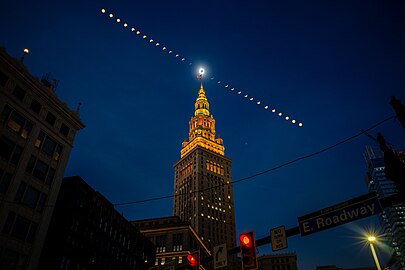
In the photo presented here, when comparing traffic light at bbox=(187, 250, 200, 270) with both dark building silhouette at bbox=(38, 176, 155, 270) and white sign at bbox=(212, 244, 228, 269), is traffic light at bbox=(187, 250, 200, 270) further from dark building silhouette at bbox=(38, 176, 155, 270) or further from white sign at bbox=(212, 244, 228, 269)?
dark building silhouette at bbox=(38, 176, 155, 270)

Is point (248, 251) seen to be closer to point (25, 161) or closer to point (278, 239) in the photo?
point (278, 239)

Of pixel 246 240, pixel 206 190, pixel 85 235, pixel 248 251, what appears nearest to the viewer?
pixel 248 251

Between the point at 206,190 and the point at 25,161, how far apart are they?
106 meters

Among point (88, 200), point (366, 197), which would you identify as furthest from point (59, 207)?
point (366, 197)

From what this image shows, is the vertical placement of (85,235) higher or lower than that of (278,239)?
higher

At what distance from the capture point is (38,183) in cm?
3900

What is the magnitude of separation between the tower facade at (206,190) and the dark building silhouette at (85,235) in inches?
2151

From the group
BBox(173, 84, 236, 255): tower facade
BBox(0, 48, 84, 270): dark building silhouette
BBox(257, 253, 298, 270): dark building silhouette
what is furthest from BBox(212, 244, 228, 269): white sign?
BBox(257, 253, 298, 270): dark building silhouette

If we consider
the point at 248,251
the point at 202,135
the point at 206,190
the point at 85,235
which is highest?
the point at 202,135

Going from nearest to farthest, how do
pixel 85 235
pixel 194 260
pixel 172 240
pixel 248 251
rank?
1. pixel 248 251
2. pixel 194 260
3. pixel 85 235
4. pixel 172 240

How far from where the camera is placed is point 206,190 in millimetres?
138750

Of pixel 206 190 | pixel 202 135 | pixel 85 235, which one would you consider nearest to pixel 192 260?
pixel 85 235

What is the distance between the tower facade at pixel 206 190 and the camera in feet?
430

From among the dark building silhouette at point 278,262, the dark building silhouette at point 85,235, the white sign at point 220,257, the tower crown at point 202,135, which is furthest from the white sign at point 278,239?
the tower crown at point 202,135
